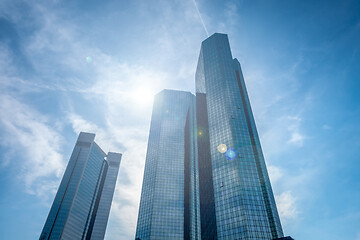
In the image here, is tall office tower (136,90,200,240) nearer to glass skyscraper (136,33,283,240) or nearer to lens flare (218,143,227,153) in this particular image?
glass skyscraper (136,33,283,240)

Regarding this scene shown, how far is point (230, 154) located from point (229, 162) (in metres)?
4.46

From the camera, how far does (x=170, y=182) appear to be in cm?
15488

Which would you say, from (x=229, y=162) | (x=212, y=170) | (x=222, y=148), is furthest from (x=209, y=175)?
(x=229, y=162)

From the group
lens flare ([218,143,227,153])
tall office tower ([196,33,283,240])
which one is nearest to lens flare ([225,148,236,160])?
tall office tower ([196,33,283,240])

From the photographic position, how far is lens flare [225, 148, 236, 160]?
108094 millimetres

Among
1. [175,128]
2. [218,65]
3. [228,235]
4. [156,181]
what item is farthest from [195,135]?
[228,235]

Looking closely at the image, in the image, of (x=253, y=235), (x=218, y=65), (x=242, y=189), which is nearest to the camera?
(x=253, y=235)

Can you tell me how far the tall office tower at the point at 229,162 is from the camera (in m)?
90.8

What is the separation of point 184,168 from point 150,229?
51101 millimetres

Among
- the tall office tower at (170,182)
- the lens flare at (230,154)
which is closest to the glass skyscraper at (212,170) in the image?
the tall office tower at (170,182)

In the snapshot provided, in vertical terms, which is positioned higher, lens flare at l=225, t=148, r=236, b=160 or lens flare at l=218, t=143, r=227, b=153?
lens flare at l=218, t=143, r=227, b=153

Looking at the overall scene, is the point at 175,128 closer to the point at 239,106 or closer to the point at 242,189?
the point at 239,106

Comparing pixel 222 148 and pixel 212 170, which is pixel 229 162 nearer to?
pixel 222 148

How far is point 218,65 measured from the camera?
A: 479 feet
